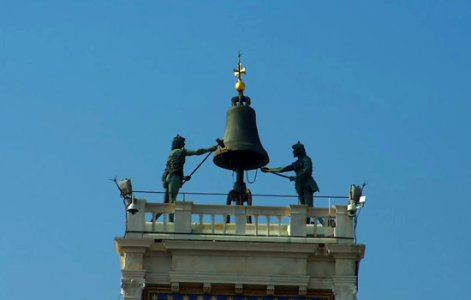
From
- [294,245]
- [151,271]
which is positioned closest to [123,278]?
[151,271]

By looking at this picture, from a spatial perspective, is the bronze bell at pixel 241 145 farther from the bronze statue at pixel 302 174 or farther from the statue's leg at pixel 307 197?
the statue's leg at pixel 307 197

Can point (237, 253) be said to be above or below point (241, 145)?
below

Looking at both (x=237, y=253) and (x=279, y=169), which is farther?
(x=279, y=169)

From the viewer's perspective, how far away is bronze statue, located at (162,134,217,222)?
1674 inches

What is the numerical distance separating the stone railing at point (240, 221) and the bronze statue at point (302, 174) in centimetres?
94

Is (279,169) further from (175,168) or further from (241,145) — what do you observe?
(175,168)

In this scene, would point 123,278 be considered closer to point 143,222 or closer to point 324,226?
point 143,222

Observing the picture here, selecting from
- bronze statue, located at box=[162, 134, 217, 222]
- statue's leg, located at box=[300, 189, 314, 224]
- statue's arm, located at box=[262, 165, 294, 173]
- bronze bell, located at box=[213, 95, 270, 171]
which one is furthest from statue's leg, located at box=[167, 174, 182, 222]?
statue's leg, located at box=[300, 189, 314, 224]

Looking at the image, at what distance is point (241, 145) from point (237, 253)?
357cm

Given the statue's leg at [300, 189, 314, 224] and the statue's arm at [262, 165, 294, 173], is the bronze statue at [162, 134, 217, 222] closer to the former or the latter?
the statue's arm at [262, 165, 294, 173]

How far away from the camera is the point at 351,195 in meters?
41.5

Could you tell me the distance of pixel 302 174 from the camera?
43.2m

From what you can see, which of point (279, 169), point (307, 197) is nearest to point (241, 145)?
point (279, 169)

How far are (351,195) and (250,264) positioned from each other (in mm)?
2773
